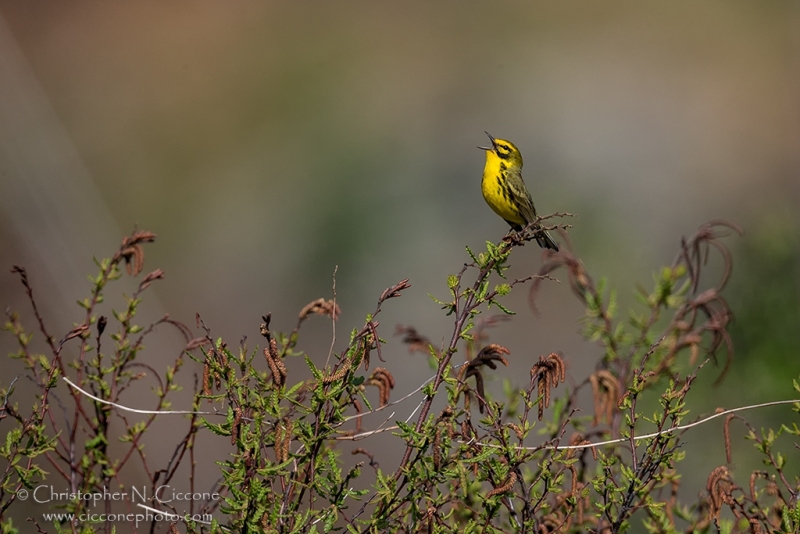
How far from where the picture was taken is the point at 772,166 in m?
11.8

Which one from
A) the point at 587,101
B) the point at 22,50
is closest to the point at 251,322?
the point at 587,101

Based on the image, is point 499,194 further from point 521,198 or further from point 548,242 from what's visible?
point 548,242

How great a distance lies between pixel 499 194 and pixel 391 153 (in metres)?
6.01

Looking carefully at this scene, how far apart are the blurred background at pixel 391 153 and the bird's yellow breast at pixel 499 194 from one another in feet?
6.26

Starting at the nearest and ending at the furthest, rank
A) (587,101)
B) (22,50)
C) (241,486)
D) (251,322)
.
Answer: (241,486)
(251,322)
(587,101)
(22,50)

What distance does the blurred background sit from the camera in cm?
812

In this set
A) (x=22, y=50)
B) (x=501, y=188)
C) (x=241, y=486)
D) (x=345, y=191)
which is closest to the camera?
(x=241, y=486)

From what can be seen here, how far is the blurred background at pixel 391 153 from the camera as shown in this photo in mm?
8125

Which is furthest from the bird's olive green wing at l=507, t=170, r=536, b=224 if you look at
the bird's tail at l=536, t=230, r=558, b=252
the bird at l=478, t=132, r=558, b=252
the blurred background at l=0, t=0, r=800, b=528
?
the blurred background at l=0, t=0, r=800, b=528

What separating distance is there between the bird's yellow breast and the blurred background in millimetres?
1907

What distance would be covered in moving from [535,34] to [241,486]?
12407 mm

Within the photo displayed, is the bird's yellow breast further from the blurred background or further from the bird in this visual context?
the blurred background

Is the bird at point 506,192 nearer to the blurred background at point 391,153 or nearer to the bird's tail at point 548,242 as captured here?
the bird's tail at point 548,242

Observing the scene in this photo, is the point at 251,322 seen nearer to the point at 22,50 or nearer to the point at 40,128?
the point at 40,128
